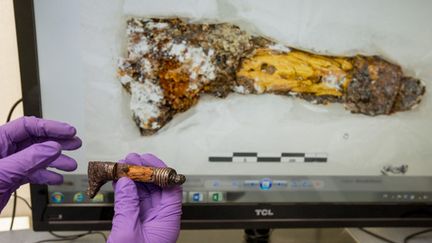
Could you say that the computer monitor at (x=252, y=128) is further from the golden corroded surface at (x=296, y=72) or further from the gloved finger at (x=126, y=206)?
the gloved finger at (x=126, y=206)

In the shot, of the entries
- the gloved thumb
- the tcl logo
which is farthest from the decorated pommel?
the tcl logo

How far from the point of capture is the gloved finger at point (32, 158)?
519 mm

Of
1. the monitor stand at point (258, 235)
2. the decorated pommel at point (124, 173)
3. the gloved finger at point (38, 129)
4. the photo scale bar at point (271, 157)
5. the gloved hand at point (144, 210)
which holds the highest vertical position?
the gloved finger at point (38, 129)

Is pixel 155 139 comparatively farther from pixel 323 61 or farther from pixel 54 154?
pixel 323 61

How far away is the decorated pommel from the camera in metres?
0.50

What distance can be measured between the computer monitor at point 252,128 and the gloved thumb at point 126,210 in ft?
0.40

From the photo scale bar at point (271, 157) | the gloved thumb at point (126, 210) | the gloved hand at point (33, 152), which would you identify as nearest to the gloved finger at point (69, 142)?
the gloved hand at point (33, 152)

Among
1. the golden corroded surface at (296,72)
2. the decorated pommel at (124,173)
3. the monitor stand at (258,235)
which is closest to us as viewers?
the decorated pommel at (124,173)

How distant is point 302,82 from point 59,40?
1.28 feet

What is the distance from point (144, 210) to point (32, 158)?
18 cm

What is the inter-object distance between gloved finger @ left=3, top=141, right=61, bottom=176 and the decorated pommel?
0.20ft

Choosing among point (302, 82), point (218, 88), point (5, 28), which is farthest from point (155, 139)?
point (5, 28)

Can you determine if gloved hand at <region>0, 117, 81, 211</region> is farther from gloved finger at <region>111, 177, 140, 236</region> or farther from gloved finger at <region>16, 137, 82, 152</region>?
gloved finger at <region>111, 177, 140, 236</region>

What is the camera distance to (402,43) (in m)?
0.63
